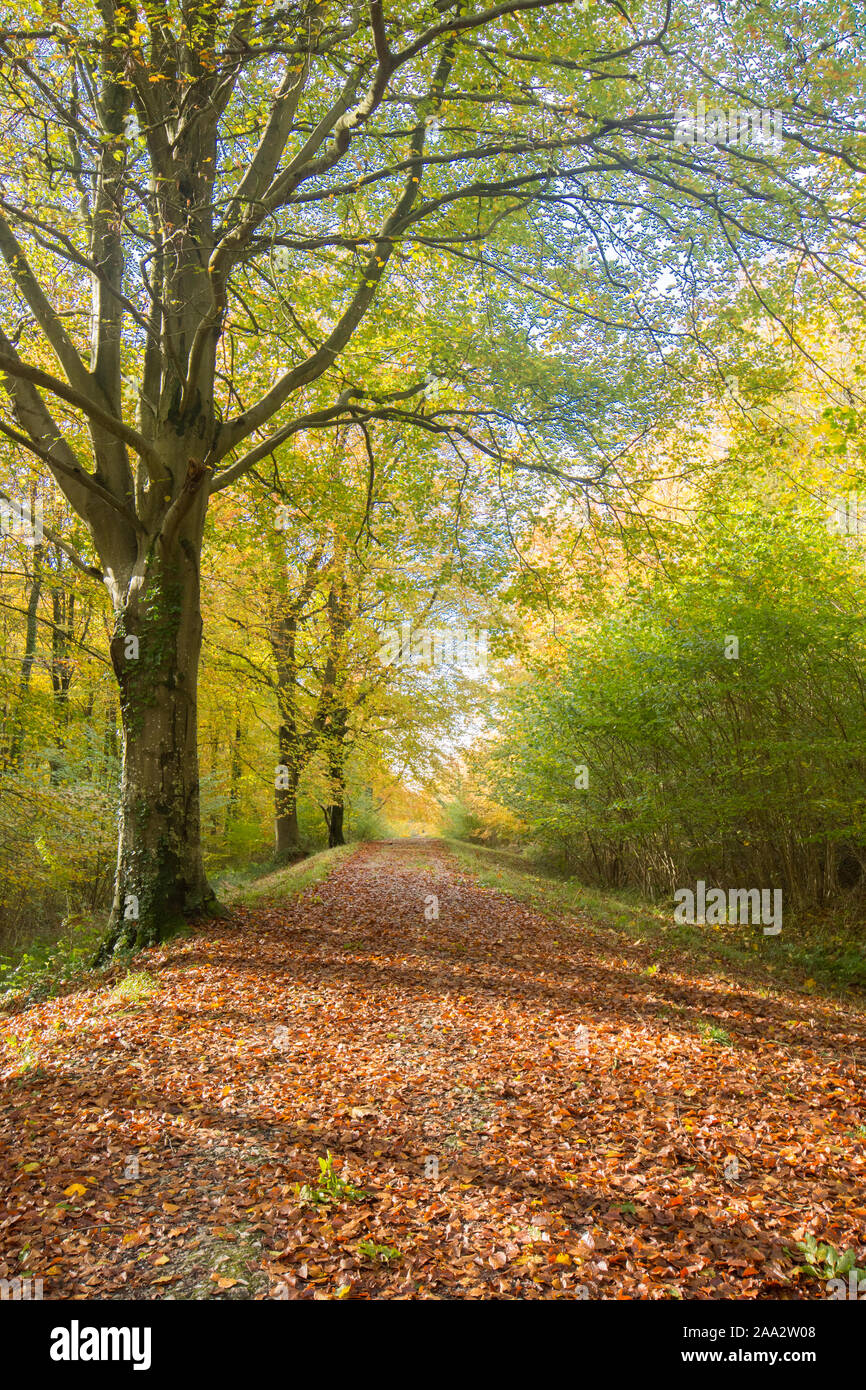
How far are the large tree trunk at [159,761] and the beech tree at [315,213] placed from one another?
3 centimetres

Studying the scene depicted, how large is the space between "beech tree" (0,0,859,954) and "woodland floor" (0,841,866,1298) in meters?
2.56

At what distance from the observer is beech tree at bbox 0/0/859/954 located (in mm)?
6203

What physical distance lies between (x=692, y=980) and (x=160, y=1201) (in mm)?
6264

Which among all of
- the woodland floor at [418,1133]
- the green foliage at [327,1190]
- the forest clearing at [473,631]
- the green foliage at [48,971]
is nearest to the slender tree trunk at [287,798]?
the forest clearing at [473,631]

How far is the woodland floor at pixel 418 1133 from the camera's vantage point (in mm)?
2988

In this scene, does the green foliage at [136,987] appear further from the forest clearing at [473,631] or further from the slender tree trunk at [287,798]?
the slender tree trunk at [287,798]

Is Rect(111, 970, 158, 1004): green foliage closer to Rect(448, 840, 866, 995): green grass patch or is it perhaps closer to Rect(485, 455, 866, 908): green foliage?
Rect(448, 840, 866, 995): green grass patch

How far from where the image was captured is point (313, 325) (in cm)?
1004

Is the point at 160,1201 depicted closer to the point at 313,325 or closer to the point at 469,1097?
the point at 469,1097

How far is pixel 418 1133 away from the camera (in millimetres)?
4090

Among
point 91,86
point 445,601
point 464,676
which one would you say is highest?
point 91,86

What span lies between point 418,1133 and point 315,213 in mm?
10494

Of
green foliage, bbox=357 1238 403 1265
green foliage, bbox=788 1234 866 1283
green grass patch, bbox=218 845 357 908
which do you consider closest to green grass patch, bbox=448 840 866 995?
green grass patch, bbox=218 845 357 908

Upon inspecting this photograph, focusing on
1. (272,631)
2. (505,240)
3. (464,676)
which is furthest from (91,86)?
(464,676)
